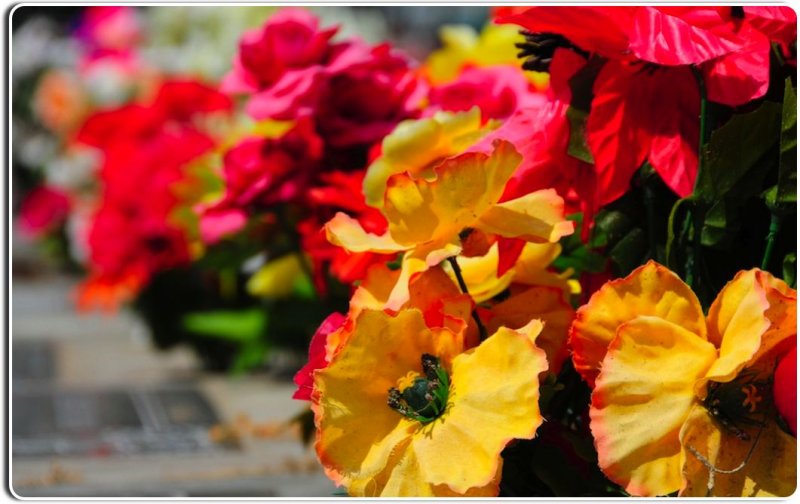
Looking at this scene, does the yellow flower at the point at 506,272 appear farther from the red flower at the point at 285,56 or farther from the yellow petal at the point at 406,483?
the red flower at the point at 285,56

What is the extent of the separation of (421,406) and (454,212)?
0.43 ft

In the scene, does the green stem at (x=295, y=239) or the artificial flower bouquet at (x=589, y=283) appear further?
the green stem at (x=295, y=239)

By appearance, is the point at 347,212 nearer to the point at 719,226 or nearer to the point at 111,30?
the point at 719,226

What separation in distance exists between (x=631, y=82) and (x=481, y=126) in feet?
0.74

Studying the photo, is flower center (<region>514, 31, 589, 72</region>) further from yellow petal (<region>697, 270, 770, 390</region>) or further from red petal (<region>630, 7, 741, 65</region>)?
yellow petal (<region>697, 270, 770, 390</region>)

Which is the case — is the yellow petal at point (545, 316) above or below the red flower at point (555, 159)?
below

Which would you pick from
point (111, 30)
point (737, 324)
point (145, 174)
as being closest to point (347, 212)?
point (737, 324)

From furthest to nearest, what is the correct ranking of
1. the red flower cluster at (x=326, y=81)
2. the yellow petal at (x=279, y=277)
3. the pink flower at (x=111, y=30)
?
the pink flower at (x=111, y=30)
the yellow petal at (x=279, y=277)
the red flower cluster at (x=326, y=81)

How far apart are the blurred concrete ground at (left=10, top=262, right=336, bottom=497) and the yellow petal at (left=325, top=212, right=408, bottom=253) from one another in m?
0.95

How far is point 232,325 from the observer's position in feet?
11.1

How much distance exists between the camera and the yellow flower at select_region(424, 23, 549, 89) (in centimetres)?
207

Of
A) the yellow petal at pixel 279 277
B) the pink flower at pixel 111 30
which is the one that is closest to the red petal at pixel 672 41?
the yellow petal at pixel 279 277

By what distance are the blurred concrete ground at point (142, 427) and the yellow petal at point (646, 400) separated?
1.10 meters

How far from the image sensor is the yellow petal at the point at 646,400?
2.40 feet
